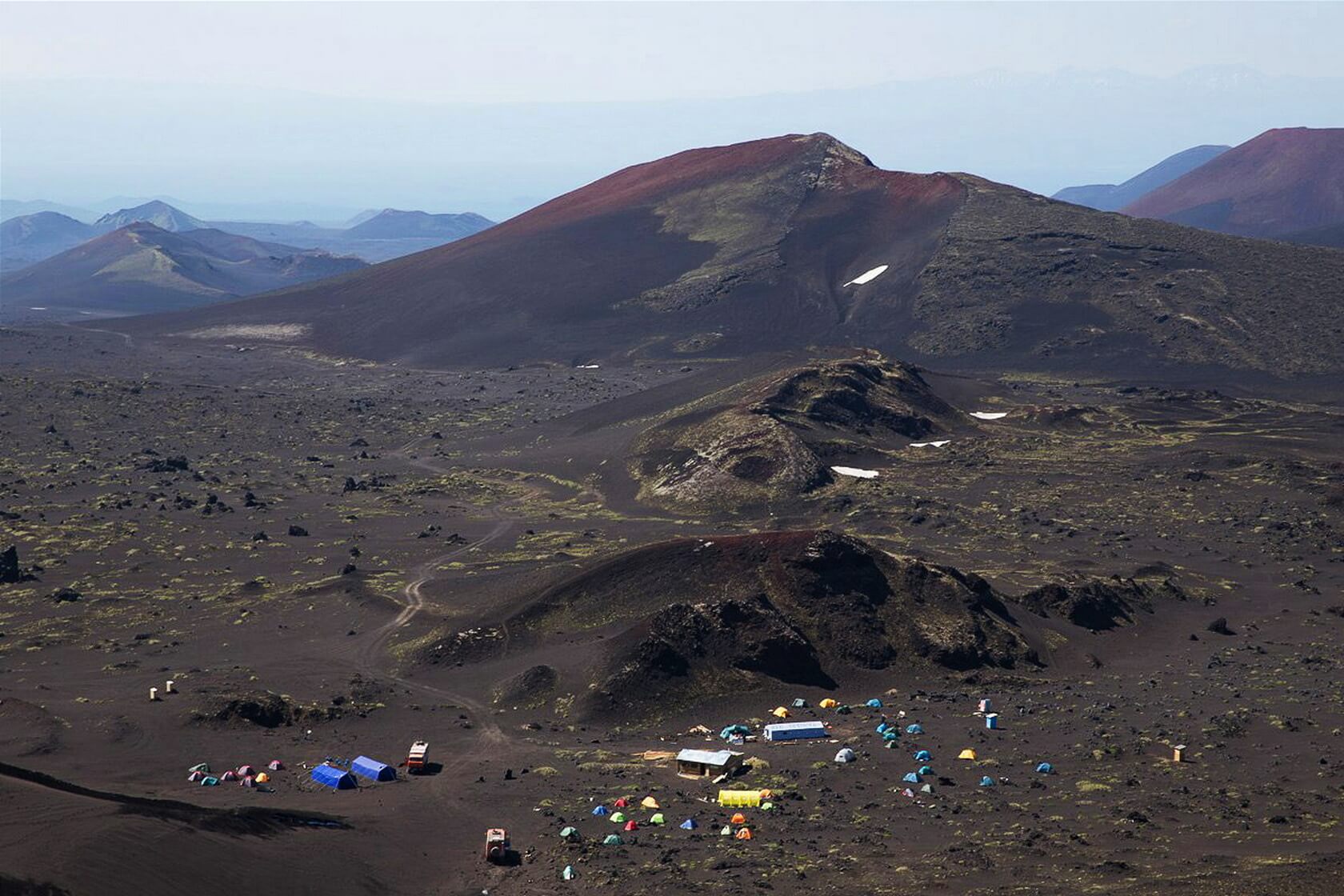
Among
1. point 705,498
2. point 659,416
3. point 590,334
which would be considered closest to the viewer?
point 705,498

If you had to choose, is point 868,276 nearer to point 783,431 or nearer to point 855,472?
point 783,431

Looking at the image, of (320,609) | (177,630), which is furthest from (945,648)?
(177,630)

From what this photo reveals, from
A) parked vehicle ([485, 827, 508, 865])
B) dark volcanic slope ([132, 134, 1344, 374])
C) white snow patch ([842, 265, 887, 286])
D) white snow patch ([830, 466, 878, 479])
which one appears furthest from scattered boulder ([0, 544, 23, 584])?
white snow patch ([842, 265, 887, 286])

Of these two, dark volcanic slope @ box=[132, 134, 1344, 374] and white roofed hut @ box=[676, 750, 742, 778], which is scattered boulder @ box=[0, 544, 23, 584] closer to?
white roofed hut @ box=[676, 750, 742, 778]

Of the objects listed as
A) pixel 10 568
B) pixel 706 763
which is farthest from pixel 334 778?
pixel 10 568

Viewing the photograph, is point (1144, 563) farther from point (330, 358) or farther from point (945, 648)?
point (330, 358)

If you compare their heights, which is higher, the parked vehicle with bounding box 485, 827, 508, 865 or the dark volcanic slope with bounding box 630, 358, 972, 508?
the dark volcanic slope with bounding box 630, 358, 972, 508
